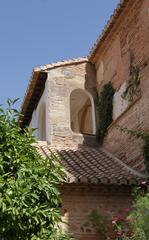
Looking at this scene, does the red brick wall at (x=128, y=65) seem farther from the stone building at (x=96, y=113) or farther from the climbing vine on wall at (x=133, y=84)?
the climbing vine on wall at (x=133, y=84)

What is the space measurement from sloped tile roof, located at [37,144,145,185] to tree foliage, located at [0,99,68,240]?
6.95ft

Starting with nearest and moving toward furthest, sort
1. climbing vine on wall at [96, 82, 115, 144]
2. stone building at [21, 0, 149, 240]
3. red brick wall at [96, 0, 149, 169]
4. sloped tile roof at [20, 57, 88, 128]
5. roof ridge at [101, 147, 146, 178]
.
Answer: stone building at [21, 0, 149, 240] → roof ridge at [101, 147, 146, 178] → red brick wall at [96, 0, 149, 169] → climbing vine on wall at [96, 82, 115, 144] → sloped tile roof at [20, 57, 88, 128]

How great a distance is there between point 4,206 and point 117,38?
815 centimetres

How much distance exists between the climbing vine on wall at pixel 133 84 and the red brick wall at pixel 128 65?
0.61ft

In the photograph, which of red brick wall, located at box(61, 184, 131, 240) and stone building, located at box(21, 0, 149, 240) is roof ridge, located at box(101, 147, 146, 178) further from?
red brick wall, located at box(61, 184, 131, 240)

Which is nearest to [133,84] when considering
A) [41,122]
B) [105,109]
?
[105,109]

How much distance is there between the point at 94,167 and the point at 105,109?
119 inches

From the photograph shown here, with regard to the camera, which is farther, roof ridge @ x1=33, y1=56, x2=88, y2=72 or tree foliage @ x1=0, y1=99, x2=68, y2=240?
roof ridge @ x1=33, y1=56, x2=88, y2=72

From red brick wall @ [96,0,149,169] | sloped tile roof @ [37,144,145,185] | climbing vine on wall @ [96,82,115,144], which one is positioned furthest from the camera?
climbing vine on wall @ [96,82,115,144]

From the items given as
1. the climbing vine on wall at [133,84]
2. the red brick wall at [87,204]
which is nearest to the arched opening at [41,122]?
the climbing vine on wall at [133,84]

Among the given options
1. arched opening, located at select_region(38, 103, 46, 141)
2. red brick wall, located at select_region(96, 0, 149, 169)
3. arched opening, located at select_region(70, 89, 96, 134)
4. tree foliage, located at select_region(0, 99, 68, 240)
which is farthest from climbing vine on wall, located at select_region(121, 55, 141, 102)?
tree foliage, located at select_region(0, 99, 68, 240)

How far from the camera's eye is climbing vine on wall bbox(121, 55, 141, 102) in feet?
41.1

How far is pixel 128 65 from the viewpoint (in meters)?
13.2

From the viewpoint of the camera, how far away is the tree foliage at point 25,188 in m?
7.49
